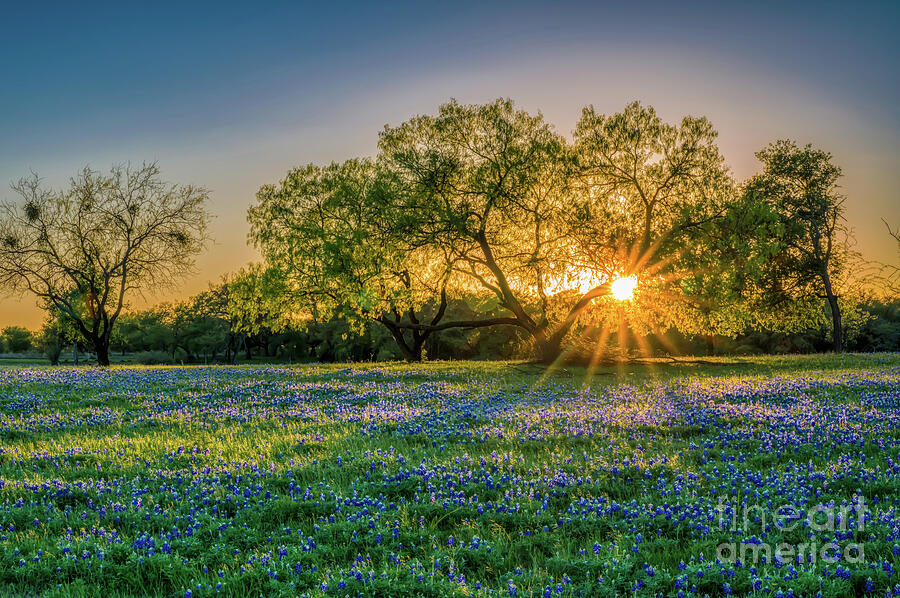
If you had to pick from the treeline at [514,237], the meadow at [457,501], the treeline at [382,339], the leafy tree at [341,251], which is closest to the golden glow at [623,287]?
the treeline at [514,237]

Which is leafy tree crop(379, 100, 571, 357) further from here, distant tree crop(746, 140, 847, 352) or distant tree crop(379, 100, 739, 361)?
distant tree crop(746, 140, 847, 352)

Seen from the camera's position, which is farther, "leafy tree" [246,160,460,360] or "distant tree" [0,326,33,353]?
"distant tree" [0,326,33,353]

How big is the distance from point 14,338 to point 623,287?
17222 cm

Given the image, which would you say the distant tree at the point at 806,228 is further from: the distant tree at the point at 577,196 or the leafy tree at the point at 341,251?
the leafy tree at the point at 341,251

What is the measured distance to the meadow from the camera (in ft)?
14.5

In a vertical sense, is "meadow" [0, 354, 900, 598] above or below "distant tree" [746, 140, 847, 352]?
below

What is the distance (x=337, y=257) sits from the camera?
29.1m

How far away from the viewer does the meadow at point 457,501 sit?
4.41 meters

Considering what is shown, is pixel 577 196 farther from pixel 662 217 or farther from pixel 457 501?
pixel 457 501

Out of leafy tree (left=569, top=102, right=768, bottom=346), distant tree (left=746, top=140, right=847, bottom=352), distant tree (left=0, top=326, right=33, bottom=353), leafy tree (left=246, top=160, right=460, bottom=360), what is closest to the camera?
leafy tree (left=569, top=102, right=768, bottom=346)

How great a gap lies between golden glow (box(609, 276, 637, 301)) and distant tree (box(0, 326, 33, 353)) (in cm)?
16670

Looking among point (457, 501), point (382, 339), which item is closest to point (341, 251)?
point (457, 501)

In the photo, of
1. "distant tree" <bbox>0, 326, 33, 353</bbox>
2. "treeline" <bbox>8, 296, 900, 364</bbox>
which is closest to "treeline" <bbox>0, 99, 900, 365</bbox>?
Result: "treeline" <bbox>8, 296, 900, 364</bbox>

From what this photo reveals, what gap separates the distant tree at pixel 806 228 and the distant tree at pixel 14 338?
559 ft
